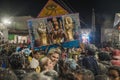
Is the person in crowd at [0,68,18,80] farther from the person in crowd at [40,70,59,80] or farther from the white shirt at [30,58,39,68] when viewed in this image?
the white shirt at [30,58,39,68]

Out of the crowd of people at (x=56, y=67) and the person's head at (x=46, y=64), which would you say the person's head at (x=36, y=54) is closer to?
the crowd of people at (x=56, y=67)

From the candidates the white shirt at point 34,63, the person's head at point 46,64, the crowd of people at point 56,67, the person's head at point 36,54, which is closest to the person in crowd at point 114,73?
the crowd of people at point 56,67

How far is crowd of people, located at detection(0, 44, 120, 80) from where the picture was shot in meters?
5.39

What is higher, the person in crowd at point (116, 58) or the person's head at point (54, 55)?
the person's head at point (54, 55)

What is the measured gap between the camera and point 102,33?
56812 mm

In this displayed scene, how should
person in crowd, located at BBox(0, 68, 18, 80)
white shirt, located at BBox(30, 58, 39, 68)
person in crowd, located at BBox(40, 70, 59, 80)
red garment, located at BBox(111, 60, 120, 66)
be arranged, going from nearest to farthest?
person in crowd, located at BBox(0, 68, 18, 80), person in crowd, located at BBox(40, 70, 59, 80), white shirt, located at BBox(30, 58, 39, 68), red garment, located at BBox(111, 60, 120, 66)

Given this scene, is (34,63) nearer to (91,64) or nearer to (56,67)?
(56,67)

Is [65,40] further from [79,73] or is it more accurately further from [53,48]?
[79,73]

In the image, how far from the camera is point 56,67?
23.0 feet

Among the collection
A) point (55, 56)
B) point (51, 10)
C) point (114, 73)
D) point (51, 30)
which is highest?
point (51, 10)

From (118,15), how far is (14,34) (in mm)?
16870

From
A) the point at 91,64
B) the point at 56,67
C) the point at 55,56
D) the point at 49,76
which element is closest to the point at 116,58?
the point at 91,64

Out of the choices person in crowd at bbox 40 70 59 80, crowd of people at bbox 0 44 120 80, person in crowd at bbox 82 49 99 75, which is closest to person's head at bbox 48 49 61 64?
crowd of people at bbox 0 44 120 80

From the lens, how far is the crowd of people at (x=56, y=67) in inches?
212
